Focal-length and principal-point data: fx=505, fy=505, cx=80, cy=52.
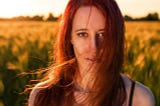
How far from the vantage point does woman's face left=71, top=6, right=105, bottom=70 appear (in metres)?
1.97

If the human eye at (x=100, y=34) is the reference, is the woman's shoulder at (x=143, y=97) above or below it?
below

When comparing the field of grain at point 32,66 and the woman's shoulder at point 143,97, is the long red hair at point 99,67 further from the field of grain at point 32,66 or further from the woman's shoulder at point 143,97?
the field of grain at point 32,66

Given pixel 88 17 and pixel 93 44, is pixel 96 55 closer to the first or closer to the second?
pixel 93 44

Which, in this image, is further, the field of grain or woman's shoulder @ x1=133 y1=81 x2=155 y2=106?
the field of grain

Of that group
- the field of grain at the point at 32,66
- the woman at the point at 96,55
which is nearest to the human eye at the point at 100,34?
the woman at the point at 96,55

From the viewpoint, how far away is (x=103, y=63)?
6.41 ft

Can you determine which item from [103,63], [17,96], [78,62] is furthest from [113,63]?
[17,96]

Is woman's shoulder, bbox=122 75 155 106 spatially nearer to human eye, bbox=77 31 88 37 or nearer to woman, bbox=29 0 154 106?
woman, bbox=29 0 154 106

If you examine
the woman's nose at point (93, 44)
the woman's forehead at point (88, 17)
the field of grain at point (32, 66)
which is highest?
the woman's forehead at point (88, 17)

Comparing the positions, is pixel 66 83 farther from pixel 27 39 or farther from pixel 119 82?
pixel 27 39

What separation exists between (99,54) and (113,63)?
7cm

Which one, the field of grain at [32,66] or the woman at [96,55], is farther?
the field of grain at [32,66]

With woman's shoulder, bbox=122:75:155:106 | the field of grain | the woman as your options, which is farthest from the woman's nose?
the field of grain

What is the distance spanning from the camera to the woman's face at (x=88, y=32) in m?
1.97
